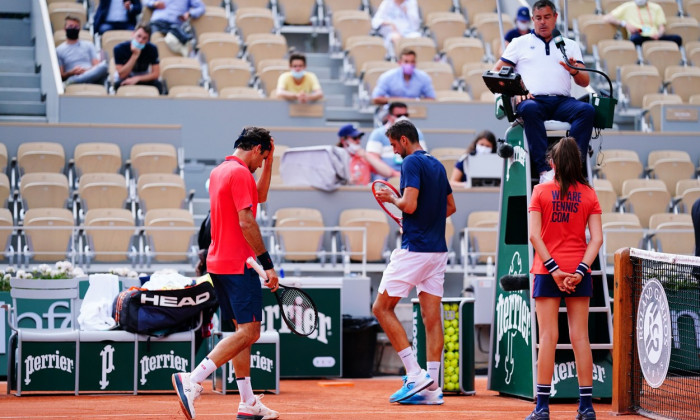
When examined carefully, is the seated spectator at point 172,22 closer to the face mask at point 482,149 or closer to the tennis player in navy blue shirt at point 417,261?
the face mask at point 482,149

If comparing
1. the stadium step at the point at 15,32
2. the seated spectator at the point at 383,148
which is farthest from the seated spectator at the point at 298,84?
the stadium step at the point at 15,32

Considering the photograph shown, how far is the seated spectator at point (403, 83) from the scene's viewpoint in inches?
657

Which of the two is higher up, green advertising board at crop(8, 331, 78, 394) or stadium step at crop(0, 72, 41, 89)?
stadium step at crop(0, 72, 41, 89)

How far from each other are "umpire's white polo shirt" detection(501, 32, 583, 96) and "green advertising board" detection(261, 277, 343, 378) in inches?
133

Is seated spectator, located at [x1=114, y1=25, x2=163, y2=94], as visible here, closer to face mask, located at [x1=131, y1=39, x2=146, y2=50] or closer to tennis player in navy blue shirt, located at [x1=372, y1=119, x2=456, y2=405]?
face mask, located at [x1=131, y1=39, x2=146, y2=50]

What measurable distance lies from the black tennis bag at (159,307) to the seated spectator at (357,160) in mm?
5150

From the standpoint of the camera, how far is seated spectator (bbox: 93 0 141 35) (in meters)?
18.5

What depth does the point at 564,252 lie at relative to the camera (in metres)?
7.35

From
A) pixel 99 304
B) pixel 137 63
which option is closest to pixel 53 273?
pixel 99 304

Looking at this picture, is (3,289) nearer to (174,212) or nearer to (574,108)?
(174,212)

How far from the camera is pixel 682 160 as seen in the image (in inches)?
643

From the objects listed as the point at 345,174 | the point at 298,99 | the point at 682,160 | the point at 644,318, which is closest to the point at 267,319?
the point at 345,174

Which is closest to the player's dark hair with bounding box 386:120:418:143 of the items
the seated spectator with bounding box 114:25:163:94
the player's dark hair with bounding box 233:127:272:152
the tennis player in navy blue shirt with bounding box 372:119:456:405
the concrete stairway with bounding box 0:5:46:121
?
the tennis player in navy blue shirt with bounding box 372:119:456:405

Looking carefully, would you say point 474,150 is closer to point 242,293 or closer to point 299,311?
point 299,311
